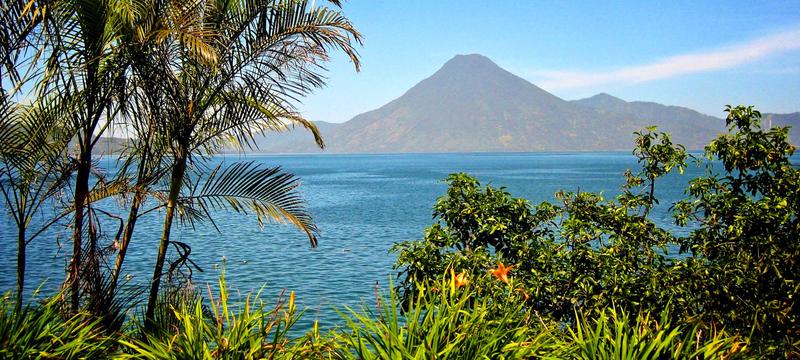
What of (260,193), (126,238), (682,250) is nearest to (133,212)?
(126,238)

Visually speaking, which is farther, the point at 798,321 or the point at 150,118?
the point at 798,321

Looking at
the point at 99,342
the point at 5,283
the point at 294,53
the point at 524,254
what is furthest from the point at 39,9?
the point at 5,283

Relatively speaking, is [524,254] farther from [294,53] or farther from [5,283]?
[5,283]

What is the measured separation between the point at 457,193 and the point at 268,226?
3590 cm

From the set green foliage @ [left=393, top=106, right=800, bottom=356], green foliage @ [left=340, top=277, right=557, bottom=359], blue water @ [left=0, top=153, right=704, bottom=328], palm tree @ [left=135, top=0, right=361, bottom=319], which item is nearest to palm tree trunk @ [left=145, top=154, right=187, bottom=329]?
palm tree @ [left=135, top=0, right=361, bottom=319]

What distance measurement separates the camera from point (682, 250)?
31.5ft

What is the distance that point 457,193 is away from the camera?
34.3ft

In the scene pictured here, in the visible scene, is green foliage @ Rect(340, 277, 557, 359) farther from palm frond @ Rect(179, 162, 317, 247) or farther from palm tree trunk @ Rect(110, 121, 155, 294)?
palm tree trunk @ Rect(110, 121, 155, 294)

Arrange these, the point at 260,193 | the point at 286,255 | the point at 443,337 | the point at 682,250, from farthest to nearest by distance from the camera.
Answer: the point at 286,255 < the point at 682,250 < the point at 260,193 < the point at 443,337

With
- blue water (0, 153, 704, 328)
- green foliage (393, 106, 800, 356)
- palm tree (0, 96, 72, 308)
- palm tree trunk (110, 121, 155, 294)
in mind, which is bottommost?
blue water (0, 153, 704, 328)

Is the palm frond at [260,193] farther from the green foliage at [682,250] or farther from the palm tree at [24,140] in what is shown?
the green foliage at [682,250]

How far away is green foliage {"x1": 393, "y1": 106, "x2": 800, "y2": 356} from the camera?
8.10 m

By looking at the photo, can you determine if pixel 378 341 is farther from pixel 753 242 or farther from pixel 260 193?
pixel 753 242

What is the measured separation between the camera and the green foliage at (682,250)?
8.10m
